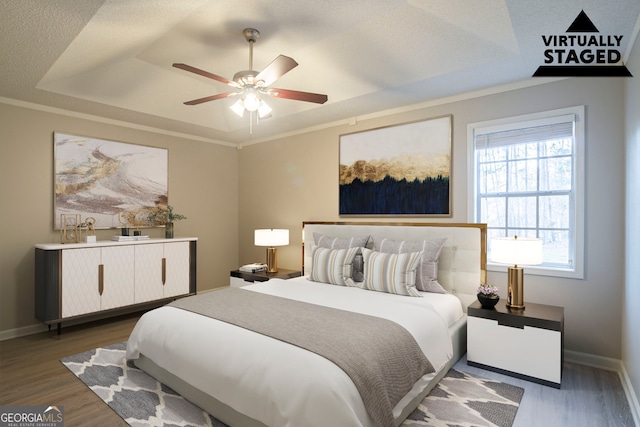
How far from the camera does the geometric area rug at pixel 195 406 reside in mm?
2080

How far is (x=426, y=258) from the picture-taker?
325 centimetres

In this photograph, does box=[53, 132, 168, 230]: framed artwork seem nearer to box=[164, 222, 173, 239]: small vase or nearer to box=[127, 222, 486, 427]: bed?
box=[164, 222, 173, 239]: small vase

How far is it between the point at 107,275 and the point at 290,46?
3225mm

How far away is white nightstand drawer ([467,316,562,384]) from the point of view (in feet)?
8.15

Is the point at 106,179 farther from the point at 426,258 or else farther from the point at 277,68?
the point at 426,258

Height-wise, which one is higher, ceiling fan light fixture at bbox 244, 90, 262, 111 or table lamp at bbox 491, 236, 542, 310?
ceiling fan light fixture at bbox 244, 90, 262, 111

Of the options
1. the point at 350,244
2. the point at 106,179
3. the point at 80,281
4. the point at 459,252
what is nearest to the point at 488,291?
the point at 459,252

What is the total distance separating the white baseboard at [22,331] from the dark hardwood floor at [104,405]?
0.34 m

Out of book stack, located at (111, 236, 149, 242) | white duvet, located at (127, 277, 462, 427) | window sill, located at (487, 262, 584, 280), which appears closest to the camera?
white duvet, located at (127, 277, 462, 427)

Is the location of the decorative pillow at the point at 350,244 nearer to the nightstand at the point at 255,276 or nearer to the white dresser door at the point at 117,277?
the nightstand at the point at 255,276

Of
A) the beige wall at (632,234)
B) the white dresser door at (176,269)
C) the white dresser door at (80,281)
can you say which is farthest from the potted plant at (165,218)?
the beige wall at (632,234)

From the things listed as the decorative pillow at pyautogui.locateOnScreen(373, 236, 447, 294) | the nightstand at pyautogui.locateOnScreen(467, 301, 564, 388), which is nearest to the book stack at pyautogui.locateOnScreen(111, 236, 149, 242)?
the decorative pillow at pyautogui.locateOnScreen(373, 236, 447, 294)

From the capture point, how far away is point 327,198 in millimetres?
4637

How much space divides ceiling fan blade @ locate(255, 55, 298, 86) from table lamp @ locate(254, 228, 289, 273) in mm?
2513
